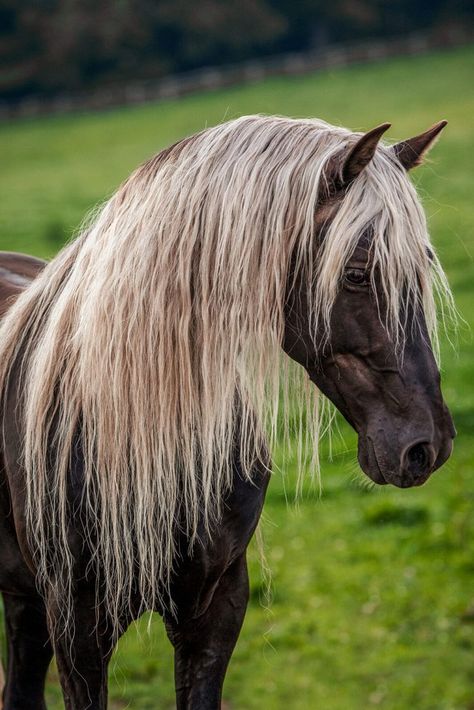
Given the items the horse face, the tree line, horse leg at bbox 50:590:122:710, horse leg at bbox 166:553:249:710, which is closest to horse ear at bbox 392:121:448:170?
the horse face

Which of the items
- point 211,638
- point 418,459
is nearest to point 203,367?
point 418,459

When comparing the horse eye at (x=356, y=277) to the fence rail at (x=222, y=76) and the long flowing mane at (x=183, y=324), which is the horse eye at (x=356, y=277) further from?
the fence rail at (x=222, y=76)

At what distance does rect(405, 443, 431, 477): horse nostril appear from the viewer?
232 cm

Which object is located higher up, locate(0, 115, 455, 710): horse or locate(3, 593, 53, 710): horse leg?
locate(0, 115, 455, 710): horse

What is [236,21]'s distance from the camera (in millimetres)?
44062

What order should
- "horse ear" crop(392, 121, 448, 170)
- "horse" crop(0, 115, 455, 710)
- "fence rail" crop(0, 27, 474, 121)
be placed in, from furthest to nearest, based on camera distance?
"fence rail" crop(0, 27, 474, 121)
"horse ear" crop(392, 121, 448, 170)
"horse" crop(0, 115, 455, 710)

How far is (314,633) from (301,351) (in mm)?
4499

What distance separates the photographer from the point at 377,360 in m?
2.36

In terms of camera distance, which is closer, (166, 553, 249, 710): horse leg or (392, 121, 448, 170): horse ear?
(392, 121, 448, 170): horse ear

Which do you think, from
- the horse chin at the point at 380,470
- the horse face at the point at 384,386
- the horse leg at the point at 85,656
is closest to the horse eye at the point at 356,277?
the horse face at the point at 384,386

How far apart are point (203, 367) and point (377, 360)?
44 cm

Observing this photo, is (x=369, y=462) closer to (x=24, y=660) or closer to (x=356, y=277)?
(x=356, y=277)

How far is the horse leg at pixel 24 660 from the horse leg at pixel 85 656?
28.5 inches

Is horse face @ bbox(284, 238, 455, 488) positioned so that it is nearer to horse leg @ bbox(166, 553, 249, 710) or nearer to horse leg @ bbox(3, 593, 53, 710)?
horse leg @ bbox(166, 553, 249, 710)
